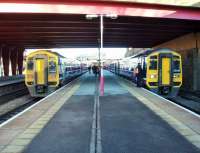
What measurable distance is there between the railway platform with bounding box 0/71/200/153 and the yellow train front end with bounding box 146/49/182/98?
314 inches

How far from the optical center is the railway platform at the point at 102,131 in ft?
23.0

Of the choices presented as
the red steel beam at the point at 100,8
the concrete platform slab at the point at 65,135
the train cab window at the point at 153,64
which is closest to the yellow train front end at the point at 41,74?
the red steel beam at the point at 100,8

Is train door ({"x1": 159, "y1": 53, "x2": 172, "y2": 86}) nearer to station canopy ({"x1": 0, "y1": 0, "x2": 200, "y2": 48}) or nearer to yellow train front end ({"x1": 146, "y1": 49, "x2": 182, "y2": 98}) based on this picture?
yellow train front end ({"x1": 146, "y1": 49, "x2": 182, "y2": 98})

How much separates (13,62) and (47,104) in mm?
38506

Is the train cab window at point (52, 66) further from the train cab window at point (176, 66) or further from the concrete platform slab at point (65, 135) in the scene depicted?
the concrete platform slab at point (65, 135)

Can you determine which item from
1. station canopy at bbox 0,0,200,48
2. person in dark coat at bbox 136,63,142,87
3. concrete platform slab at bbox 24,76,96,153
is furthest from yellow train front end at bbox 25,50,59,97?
concrete platform slab at bbox 24,76,96,153

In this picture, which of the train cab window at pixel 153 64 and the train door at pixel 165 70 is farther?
the train cab window at pixel 153 64

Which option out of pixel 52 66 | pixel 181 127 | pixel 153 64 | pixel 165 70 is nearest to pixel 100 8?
pixel 153 64

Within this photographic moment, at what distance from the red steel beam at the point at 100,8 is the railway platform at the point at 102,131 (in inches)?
369

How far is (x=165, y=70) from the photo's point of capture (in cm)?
2050

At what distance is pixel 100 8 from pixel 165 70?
5748mm

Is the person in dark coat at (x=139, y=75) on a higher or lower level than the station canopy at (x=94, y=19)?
lower

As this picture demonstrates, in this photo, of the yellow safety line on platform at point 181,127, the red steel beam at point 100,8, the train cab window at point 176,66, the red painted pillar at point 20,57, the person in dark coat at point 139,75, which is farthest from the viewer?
the red painted pillar at point 20,57

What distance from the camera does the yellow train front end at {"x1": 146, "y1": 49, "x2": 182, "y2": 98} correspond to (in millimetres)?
20469
